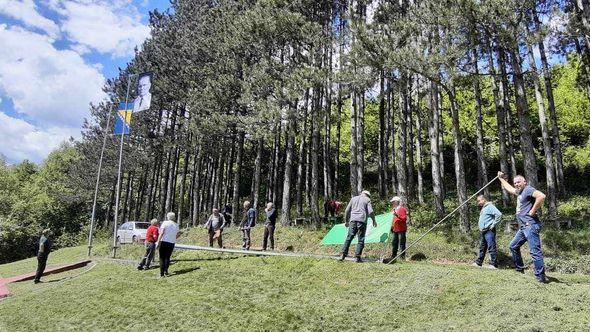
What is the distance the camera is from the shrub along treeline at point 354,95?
14055 millimetres

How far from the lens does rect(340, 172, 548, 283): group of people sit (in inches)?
282

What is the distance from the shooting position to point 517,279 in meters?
7.38

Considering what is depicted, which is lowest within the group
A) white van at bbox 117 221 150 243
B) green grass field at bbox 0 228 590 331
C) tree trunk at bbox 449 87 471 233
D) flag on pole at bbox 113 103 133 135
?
green grass field at bbox 0 228 590 331

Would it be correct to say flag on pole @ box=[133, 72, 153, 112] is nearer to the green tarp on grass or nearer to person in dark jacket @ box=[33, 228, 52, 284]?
person in dark jacket @ box=[33, 228, 52, 284]

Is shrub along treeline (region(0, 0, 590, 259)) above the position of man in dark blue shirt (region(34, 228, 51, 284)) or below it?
above

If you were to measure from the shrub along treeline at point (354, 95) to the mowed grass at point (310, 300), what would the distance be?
7.38 metres

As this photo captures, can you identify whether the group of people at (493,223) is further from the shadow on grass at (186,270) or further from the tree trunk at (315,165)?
the tree trunk at (315,165)

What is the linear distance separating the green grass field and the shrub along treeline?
7284mm

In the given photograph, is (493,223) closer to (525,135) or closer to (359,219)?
(359,219)

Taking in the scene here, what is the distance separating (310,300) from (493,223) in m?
4.22

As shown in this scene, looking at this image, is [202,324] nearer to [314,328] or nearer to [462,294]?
[314,328]

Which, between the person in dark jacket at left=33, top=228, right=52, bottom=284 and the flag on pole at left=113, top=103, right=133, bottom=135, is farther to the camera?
the flag on pole at left=113, top=103, right=133, bottom=135

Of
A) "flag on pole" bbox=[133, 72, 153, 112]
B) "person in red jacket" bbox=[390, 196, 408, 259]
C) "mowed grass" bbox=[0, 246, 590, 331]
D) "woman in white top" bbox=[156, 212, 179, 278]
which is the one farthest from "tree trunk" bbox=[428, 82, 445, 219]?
"flag on pole" bbox=[133, 72, 153, 112]

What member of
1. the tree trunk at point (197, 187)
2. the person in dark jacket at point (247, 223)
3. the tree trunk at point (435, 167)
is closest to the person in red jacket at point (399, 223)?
the person in dark jacket at point (247, 223)
